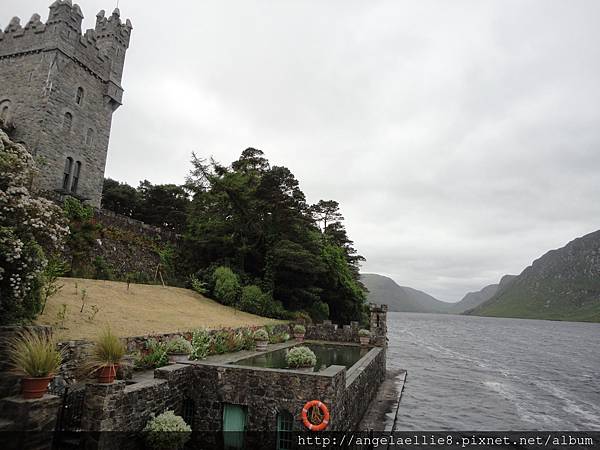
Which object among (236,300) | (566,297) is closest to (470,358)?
(236,300)

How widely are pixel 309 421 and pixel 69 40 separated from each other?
2940 centimetres

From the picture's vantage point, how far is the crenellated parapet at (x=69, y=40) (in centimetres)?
2577

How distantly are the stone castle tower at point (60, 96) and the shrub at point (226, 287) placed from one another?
10601 mm

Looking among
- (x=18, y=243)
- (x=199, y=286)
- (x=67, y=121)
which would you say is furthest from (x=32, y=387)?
(x=67, y=121)

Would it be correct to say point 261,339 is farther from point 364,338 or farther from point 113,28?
point 113,28

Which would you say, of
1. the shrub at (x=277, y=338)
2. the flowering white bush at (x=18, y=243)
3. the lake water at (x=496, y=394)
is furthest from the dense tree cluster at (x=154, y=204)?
the flowering white bush at (x=18, y=243)

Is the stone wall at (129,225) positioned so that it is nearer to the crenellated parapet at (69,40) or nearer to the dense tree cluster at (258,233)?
the dense tree cluster at (258,233)

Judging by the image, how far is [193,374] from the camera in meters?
9.62

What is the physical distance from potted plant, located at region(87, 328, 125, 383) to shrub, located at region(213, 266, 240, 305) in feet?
60.5

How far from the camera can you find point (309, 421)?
8.37 meters

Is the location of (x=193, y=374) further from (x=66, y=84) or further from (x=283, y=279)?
(x=66, y=84)

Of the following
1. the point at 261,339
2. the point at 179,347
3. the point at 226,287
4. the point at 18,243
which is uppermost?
the point at 226,287

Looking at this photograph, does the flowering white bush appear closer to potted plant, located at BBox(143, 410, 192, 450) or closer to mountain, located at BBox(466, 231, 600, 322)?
potted plant, located at BBox(143, 410, 192, 450)

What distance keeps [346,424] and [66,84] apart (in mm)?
27926
